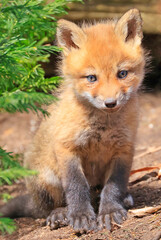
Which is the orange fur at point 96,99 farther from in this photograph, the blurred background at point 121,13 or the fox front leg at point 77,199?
the blurred background at point 121,13

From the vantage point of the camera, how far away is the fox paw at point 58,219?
363 centimetres

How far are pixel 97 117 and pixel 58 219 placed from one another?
3.74 ft

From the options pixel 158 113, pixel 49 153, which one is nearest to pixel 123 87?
pixel 49 153

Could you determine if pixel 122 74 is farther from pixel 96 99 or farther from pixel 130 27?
pixel 130 27

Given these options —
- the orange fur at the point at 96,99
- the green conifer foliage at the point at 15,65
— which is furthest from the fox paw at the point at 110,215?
the green conifer foliage at the point at 15,65

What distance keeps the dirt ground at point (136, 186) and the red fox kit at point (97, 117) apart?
14 cm

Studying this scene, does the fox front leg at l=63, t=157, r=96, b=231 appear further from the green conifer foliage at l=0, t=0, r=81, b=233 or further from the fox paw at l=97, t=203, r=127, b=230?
the green conifer foliage at l=0, t=0, r=81, b=233

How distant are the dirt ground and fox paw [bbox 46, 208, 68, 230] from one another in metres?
0.07

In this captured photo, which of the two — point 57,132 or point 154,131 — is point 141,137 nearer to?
point 154,131

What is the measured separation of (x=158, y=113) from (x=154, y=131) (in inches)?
29.8

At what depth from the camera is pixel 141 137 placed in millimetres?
6770

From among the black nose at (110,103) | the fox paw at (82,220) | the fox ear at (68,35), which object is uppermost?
the fox ear at (68,35)

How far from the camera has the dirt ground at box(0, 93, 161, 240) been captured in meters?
3.11

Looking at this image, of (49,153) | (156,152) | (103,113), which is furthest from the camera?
(156,152)
